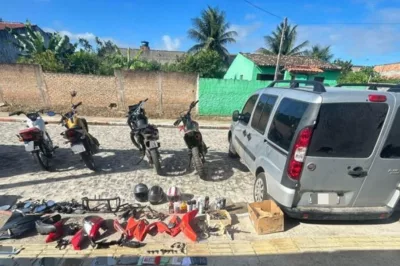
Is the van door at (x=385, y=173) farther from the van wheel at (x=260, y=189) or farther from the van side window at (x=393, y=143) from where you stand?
the van wheel at (x=260, y=189)

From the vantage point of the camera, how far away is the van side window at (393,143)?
9.56 feet

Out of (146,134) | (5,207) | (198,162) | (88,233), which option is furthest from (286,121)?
(5,207)

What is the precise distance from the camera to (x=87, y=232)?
121 inches

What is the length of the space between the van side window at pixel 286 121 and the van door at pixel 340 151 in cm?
26

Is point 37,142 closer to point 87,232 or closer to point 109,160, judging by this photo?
point 109,160

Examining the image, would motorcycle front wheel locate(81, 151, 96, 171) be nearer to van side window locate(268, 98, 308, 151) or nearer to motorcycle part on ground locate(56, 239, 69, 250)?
motorcycle part on ground locate(56, 239, 69, 250)

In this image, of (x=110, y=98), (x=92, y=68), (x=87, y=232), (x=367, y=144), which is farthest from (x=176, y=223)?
(x=92, y=68)

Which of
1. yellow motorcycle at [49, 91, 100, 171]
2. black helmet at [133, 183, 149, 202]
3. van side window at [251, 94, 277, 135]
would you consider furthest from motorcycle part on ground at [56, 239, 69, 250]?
van side window at [251, 94, 277, 135]

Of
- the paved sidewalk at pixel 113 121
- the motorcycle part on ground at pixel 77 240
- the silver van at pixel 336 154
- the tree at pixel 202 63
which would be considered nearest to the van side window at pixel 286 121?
the silver van at pixel 336 154

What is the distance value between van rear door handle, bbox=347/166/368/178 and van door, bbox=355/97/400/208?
98 millimetres

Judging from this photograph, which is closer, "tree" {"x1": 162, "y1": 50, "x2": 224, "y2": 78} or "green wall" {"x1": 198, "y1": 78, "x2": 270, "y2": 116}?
"green wall" {"x1": 198, "y1": 78, "x2": 270, "y2": 116}

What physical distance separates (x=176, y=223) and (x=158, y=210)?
0.65 meters

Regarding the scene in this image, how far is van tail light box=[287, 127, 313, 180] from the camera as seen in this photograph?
2.80 m

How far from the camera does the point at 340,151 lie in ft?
9.50
